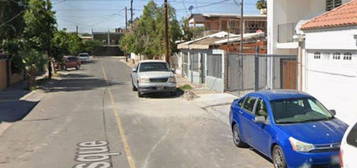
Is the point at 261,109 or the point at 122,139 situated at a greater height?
the point at 261,109

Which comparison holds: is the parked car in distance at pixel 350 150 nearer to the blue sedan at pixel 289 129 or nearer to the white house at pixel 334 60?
the blue sedan at pixel 289 129

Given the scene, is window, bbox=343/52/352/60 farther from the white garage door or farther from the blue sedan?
the blue sedan

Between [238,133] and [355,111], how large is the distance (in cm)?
364

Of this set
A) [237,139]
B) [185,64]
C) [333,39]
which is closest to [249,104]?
[237,139]

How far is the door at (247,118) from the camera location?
36.8 feet

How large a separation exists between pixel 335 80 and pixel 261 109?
5.08 meters

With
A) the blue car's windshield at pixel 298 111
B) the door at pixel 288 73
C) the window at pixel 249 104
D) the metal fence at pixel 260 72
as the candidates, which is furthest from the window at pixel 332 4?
the blue car's windshield at pixel 298 111

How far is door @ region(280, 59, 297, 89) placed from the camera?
19.1m

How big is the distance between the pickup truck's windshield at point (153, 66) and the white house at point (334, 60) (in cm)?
1115

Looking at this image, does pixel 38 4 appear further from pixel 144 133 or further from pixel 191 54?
pixel 144 133

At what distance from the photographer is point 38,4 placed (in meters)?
35.2

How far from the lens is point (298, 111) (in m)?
10.5

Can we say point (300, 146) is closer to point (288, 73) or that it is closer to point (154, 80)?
point (288, 73)

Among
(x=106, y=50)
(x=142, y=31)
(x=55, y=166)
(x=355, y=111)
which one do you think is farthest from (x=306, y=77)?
(x=106, y=50)
